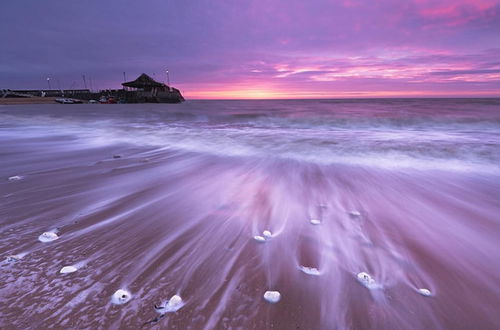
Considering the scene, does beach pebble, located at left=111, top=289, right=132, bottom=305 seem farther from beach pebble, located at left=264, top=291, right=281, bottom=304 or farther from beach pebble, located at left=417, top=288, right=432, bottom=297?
beach pebble, located at left=417, top=288, right=432, bottom=297

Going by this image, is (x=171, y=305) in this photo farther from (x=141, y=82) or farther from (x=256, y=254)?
(x=141, y=82)

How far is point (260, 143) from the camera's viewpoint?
8.68m

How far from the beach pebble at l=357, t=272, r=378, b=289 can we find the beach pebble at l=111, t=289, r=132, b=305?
5.70 ft

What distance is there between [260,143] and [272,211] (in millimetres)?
5757

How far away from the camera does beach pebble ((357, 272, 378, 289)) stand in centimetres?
179

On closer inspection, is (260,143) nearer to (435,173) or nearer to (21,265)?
(435,173)

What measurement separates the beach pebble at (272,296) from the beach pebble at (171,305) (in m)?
0.58

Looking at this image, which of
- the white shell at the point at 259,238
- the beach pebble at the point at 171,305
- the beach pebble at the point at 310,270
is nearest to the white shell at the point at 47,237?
the beach pebble at the point at 171,305

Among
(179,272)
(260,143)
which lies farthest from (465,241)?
(260,143)

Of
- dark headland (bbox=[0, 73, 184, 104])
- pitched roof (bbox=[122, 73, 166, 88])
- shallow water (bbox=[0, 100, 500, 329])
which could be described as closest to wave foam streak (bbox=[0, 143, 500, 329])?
shallow water (bbox=[0, 100, 500, 329])

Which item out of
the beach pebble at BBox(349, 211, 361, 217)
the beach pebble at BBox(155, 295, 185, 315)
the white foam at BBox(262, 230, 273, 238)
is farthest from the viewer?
the beach pebble at BBox(349, 211, 361, 217)

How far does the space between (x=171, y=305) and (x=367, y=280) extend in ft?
4.85

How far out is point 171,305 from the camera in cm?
157

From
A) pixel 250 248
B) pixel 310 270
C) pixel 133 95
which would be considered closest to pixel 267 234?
pixel 250 248
